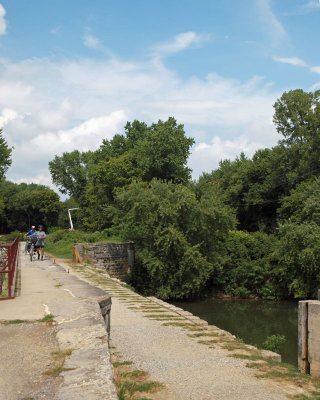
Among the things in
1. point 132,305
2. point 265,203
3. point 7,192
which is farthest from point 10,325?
point 7,192

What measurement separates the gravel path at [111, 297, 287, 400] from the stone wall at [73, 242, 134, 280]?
1464 cm

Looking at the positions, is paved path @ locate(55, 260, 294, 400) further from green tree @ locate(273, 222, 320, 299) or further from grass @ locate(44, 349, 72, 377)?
green tree @ locate(273, 222, 320, 299)

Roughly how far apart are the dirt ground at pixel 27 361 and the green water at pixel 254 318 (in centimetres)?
923

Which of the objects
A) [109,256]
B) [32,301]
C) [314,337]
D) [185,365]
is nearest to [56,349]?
[185,365]

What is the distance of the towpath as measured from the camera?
4.70m

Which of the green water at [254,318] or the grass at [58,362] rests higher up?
the grass at [58,362]

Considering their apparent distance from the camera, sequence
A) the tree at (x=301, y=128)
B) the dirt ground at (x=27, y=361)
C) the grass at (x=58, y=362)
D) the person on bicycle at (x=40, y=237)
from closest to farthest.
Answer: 1. the dirt ground at (x=27, y=361)
2. the grass at (x=58, y=362)
3. the person on bicycle at (x=40, y=237)
4. the tree at (x=301, y=128)

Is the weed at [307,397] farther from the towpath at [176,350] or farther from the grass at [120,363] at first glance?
the grass at [120,363]

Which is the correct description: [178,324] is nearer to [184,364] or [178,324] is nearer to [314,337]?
[314,337]

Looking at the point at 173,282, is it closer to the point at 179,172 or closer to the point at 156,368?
the point at 179,172

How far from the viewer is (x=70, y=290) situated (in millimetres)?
8812

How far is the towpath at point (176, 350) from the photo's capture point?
15.4 feet

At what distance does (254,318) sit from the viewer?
2009cm

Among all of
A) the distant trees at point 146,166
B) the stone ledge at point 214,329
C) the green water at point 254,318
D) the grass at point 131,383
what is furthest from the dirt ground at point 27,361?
the distant trees at point 146,166
